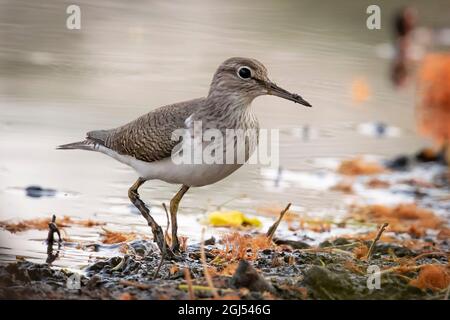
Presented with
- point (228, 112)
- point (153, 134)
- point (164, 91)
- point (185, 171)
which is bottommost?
point (185, 171)

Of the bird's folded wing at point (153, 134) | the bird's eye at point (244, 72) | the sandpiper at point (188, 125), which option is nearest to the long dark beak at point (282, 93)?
the sandpiper at point (188, 125)

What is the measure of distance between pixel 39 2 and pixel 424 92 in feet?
20.7

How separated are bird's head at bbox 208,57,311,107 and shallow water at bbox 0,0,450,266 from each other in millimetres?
1415

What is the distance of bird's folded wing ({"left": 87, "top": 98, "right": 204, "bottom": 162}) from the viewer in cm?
722

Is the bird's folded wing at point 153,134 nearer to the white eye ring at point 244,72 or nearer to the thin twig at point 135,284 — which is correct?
the white eye ring at point 244,72

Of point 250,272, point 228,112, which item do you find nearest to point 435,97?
point 228,112

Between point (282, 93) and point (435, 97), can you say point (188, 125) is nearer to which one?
point (282, 93)

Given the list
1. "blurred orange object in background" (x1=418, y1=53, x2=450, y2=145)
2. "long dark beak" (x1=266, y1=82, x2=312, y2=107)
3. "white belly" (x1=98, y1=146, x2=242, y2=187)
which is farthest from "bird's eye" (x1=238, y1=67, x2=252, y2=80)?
"blurred orange object in background" (x1=418, y1=53, x2=450, y2=145)

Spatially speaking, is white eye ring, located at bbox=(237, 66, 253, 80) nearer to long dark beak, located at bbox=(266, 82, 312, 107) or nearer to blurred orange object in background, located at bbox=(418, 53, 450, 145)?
long dark beak, located at bbox=(266, 82, 312, 107)

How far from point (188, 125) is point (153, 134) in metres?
0.32

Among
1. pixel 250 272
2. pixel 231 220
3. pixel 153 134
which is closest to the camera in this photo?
pixel 250 272

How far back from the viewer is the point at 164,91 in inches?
470

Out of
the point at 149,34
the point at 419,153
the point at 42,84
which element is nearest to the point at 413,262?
the point at 419,153

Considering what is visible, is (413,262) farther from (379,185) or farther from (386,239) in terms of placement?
(379,185)
